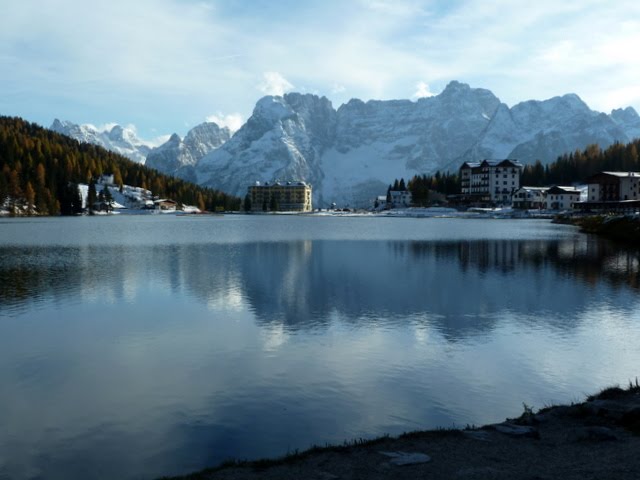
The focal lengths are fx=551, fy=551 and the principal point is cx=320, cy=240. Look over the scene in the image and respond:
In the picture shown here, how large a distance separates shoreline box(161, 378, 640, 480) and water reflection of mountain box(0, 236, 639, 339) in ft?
42.5

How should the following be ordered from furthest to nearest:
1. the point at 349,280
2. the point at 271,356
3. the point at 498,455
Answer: the point at 349,280, the point at 271,356, the point at 498,455

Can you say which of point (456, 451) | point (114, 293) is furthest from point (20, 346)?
point (456, 451)

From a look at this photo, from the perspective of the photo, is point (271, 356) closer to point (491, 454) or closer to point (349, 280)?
point (491, 454)

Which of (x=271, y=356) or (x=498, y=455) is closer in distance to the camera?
(x=498, y=455)

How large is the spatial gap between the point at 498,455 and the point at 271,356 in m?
12.8

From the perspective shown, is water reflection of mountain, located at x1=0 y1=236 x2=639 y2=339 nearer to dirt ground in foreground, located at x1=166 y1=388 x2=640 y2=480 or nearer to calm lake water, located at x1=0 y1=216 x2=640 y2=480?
calm lake water, located at x1=0 y1=216 x2=640 y2=480

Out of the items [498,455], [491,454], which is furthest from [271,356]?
[498,455]

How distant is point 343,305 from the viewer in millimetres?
36438

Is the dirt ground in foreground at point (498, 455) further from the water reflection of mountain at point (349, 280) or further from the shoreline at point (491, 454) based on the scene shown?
the water reflection of mountain at point (349, 280)

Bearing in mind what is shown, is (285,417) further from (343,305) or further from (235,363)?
(343,305)

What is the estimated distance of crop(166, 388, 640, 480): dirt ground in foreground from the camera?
12648 mm

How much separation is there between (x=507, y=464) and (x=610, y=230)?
10832 centimetres

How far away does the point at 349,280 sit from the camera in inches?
1882

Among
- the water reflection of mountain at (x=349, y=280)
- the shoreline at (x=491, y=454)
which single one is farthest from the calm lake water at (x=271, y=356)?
the shoreline at (x=491, y=454)
